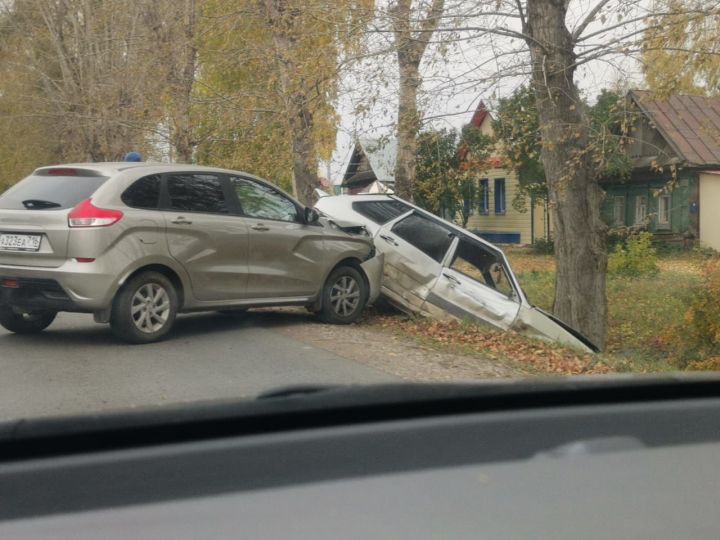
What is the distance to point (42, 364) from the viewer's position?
8305mm

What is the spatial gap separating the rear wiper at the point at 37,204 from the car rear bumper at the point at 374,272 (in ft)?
13.3

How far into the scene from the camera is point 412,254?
39.5 ft

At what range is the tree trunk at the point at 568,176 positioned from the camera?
41.1 feet

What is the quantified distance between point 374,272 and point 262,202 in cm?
189

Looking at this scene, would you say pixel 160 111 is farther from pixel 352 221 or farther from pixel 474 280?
pixel 474 280

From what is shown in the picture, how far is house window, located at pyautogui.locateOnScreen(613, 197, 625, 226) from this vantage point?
3653cm

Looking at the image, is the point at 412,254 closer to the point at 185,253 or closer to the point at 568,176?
the point at 568,176

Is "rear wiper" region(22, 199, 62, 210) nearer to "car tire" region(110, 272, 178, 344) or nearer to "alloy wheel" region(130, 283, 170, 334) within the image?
"car tire" region(110, 272, 178, 344)

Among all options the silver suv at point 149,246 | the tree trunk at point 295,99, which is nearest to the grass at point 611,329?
the silver suv at point 149,246

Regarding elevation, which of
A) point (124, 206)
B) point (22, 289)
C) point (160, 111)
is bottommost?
point (22, 289)

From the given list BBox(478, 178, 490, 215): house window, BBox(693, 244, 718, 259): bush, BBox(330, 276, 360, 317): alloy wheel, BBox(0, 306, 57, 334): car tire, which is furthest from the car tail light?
BBox(478, 178, 490, 215): house window

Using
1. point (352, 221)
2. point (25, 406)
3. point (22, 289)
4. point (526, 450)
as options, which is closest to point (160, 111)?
point (352, 221)

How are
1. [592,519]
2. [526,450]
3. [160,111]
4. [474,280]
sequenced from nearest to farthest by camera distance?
1. [592,519]
2. [526,450]
3. [474,280]
4. [160,111]

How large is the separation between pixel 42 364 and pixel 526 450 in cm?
697
